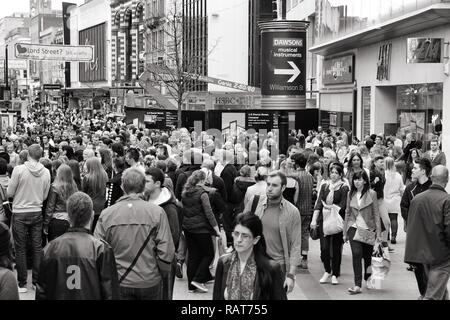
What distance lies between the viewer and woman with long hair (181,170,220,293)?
10664 mm

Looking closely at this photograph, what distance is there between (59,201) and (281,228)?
12.1ft

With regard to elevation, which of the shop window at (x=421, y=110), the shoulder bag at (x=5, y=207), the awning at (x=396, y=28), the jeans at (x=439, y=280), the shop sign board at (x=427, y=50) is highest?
the awning at (x=396, y=28)

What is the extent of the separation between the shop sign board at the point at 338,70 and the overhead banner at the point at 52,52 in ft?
41.6

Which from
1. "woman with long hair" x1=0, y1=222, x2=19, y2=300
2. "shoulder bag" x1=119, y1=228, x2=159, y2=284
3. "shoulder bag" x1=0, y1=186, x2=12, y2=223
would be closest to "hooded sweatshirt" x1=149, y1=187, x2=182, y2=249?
"shoulder bag" x1=119, y1=228, x2=159, y2=284

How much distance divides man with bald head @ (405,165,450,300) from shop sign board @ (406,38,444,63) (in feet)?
56.0

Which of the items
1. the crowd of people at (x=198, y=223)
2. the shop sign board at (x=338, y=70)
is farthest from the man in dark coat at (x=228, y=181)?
the shop sign board at (x=338, y=70)

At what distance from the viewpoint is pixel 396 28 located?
95.1 feet

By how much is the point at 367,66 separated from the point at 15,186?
28.2 m

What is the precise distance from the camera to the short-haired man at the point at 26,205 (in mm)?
10477

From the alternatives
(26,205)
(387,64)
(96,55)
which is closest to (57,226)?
(26,205)

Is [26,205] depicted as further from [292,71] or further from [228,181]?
[292,71]

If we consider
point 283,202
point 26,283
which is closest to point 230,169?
point 26,283

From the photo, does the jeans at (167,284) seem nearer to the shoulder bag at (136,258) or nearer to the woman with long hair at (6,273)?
the shoulder bag at (136,258)
